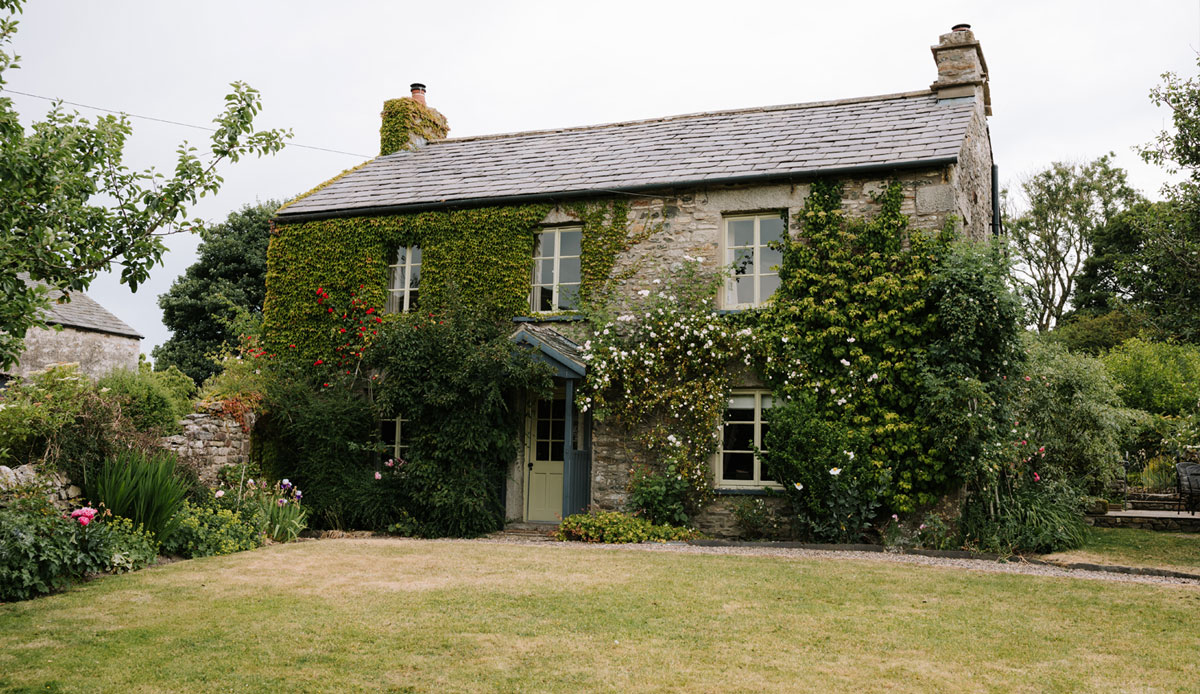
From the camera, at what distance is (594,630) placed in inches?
252

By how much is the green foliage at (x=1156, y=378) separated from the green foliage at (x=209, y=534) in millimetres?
19130

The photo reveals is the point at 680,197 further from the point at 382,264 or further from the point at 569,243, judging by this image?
the point at 382,264

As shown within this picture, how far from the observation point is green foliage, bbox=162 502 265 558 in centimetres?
1004

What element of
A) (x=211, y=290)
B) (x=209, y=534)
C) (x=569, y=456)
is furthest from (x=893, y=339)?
(x=211, y=290)

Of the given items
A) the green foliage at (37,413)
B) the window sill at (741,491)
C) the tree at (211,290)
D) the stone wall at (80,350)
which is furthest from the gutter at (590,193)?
the tree at (211,290)

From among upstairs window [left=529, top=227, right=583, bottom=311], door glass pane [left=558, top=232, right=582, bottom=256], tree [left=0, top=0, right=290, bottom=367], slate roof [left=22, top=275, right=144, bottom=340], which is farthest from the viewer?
slate roof [left=22, top=275, right=144, bottom=340]

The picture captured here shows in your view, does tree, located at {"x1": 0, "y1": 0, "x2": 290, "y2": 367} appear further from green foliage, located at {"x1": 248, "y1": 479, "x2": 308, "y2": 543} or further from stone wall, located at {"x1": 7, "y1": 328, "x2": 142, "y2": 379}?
stone wall, located at {"x1": 7, "y1": 328, "x2": 142, "y2": 379}

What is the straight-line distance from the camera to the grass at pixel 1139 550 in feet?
33.2

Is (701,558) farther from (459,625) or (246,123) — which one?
(246,123)

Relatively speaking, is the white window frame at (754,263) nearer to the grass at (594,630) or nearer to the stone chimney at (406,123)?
the grass at (594,630)

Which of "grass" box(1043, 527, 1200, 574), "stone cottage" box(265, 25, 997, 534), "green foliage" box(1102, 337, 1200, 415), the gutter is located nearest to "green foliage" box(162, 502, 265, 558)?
"stone cottage" box(265, 25, 997, 534)

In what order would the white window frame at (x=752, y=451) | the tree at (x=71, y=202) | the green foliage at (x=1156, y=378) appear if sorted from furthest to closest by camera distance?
Answer: the green foliage at (x=1156, y=378)
the white window frame at (x=752, y=451)
the tree at (x=71, y=202)

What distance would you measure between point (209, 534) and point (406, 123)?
10314 millimetres

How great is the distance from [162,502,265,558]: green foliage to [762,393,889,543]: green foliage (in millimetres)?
6924
